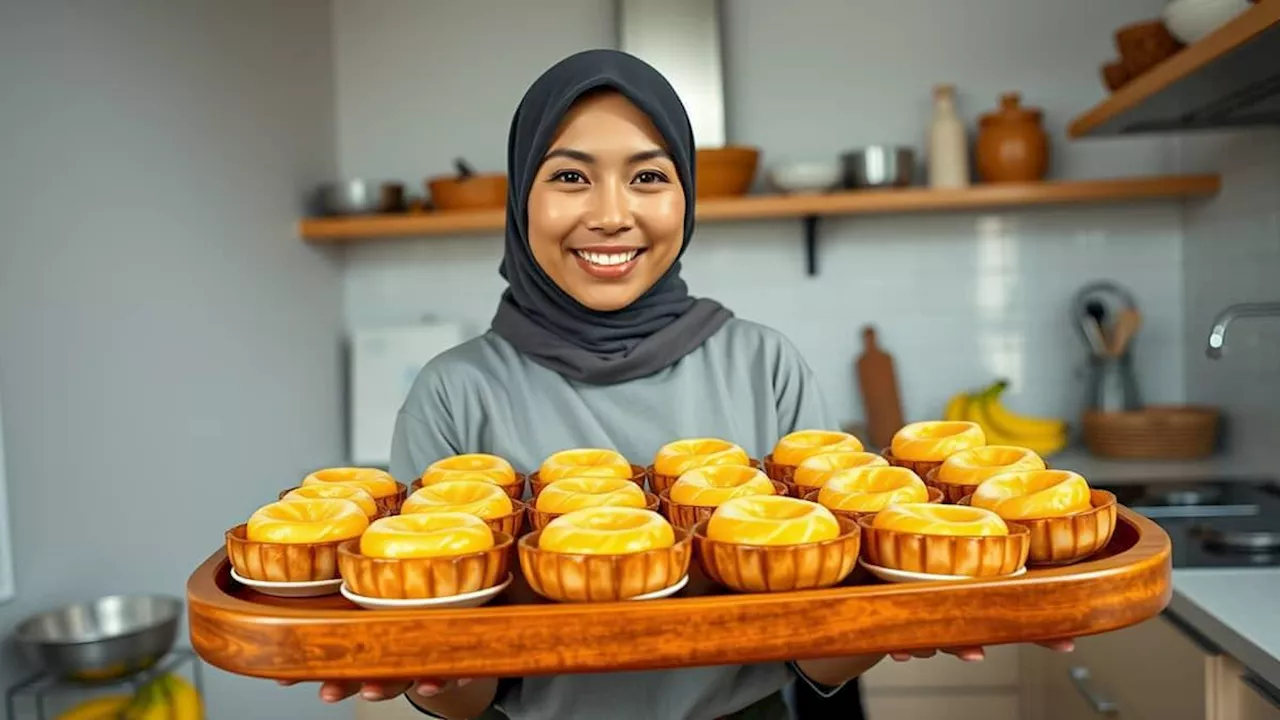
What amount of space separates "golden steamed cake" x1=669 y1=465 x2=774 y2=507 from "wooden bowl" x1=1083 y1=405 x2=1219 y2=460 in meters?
1.85

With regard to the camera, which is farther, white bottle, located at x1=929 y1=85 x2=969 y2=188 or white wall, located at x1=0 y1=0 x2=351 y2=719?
white bottle, located at x1=929 y1=85 x2=969 y2=188

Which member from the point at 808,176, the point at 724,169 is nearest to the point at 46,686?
the point at 724,169

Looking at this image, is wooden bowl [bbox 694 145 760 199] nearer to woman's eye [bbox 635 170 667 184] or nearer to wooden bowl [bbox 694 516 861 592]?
woman's eye [bbox 635 170 667 184]

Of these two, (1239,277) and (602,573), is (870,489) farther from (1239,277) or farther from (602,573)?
(1239,277)

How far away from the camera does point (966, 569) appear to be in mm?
778

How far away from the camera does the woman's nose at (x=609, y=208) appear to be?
1.18 m

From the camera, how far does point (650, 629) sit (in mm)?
748

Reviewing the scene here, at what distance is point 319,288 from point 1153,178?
2.16 meters

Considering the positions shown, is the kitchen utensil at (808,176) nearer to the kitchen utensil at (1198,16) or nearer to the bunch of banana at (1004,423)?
the bunch of banana at (1004,423)

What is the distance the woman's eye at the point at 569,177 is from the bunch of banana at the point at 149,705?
111 centimetres

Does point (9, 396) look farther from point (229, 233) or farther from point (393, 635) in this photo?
point (393, 635)

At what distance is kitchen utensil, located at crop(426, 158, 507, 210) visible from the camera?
2.72 m

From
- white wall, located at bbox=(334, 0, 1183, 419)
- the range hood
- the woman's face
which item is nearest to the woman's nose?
the woman's face

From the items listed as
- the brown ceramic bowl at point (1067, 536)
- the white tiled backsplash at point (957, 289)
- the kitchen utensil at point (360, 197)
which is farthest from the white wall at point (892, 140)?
the brown ceramic bowl at point (1067, 536)
